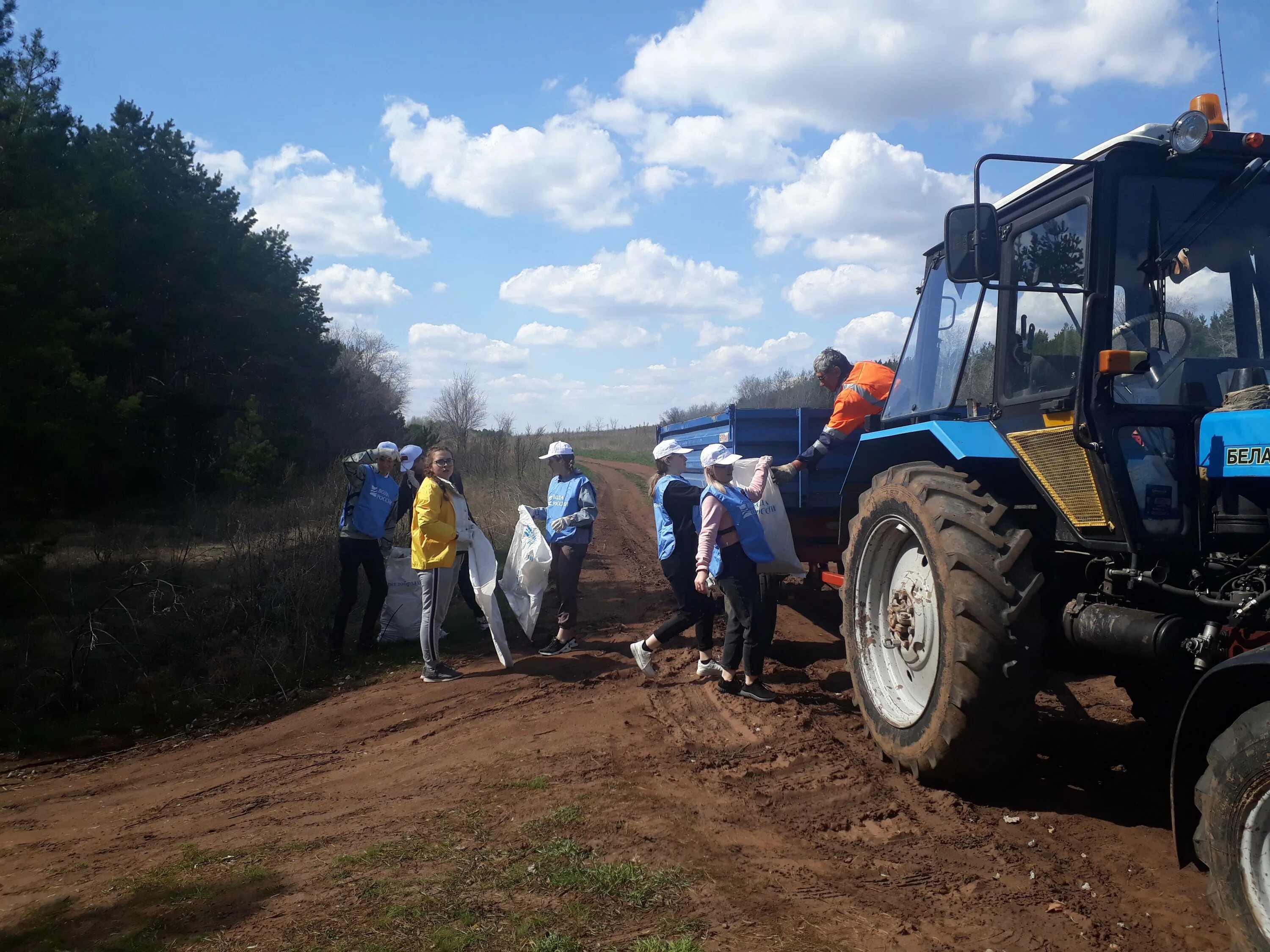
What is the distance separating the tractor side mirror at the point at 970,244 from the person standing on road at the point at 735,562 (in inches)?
93.1

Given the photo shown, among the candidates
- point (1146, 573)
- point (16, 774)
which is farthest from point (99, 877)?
point (1146, 573)

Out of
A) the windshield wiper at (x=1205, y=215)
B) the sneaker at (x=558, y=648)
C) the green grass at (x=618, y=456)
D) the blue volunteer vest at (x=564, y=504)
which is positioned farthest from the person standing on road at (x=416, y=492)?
the green grass at (x=618, y=456)

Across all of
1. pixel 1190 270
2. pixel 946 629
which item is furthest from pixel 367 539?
pixel 1190 270

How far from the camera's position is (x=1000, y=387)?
4.38 meters

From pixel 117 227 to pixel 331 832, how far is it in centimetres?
1320

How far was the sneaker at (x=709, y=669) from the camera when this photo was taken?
6.28m

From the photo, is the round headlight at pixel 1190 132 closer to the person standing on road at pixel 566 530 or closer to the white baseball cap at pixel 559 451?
the person standing on road at pixel 566 530

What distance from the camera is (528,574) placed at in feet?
24.3

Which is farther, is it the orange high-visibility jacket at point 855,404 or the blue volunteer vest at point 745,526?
the orange high-visibility jacket at point 855,404

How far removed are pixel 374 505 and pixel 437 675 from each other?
1.67 m

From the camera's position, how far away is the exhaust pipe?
10.4 ft

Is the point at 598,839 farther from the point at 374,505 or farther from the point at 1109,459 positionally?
the point at 374,505

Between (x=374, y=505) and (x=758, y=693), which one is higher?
(x=374, y=505)

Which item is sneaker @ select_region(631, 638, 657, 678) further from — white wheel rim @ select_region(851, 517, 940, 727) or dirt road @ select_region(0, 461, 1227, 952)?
white wheel rim @ select_region(851, 517, 940, 727)
